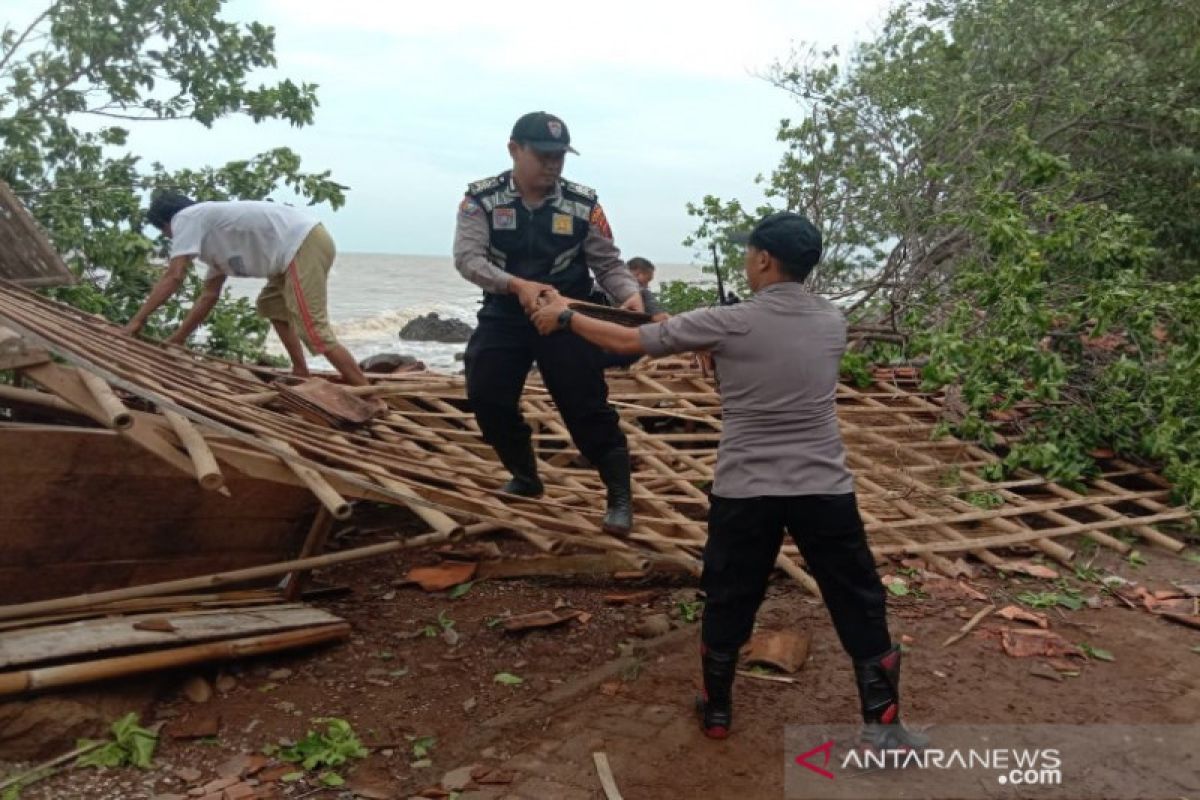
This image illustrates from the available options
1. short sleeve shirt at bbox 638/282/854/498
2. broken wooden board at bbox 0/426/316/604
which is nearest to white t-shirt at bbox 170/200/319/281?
broken wooden board at bbox 0/426/316/604

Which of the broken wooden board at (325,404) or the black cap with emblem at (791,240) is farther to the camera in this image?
the broken wooden board at (325,404)

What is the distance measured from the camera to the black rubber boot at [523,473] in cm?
412

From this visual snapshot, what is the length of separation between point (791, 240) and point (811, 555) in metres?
0.88

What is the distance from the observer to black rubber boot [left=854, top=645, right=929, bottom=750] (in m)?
2.98

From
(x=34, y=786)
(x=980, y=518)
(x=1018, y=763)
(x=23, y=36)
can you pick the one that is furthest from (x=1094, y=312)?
(x=23, y=36)

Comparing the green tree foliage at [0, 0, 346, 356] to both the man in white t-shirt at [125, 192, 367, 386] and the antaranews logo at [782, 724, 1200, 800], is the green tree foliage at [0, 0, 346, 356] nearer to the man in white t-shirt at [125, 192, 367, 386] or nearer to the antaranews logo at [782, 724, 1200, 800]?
the man in white t-shirt at [125, 192, 367, 386]

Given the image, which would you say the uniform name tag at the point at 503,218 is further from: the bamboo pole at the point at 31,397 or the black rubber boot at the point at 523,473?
the bamboo pole at the point at 31,397

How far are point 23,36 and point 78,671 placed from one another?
5902mm

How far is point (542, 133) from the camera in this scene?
3562 mm

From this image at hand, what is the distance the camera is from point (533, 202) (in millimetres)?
3734

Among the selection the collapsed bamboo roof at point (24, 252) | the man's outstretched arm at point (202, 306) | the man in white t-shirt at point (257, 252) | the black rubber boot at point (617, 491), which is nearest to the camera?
the black rubber boot at point (617, 491)

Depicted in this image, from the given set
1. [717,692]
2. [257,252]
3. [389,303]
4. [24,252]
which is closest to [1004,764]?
[717,692]

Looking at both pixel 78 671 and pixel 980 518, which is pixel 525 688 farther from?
pixel 980 518

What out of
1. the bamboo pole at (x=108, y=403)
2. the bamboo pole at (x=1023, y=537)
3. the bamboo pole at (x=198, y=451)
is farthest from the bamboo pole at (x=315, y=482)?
the bamboo pole at (x=1023, y=537)
